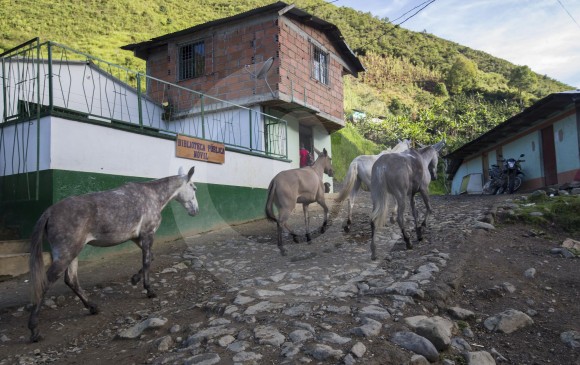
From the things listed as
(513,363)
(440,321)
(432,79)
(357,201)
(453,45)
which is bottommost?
(513,363)

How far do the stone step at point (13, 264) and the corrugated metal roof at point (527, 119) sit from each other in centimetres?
1636

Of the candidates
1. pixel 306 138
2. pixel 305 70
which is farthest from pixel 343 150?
pixel 305 70

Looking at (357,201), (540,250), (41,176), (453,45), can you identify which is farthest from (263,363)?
(453,45)

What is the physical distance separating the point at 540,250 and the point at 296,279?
404 cm

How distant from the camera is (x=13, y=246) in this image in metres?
7.03

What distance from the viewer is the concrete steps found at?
21.2 feet

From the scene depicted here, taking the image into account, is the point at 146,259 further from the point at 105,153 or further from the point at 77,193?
the point at 105,153

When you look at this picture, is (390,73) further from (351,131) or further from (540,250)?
(540,250)

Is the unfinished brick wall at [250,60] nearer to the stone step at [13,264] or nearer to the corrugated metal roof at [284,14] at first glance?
the corrugated metal roof at [284,14]

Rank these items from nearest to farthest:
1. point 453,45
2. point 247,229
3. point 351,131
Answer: point 247,229 → point 351,131 → point 453,45

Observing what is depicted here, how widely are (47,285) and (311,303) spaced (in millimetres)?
2951

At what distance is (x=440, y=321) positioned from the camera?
155 inches

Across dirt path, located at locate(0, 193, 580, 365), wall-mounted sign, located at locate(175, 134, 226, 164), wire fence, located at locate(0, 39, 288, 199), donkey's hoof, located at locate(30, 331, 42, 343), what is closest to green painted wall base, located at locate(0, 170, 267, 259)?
wall-mounted sign, located at locate(175, 134, 226, 164)

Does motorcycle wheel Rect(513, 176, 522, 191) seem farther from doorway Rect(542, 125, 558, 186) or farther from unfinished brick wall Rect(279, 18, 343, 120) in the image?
unfinished brick wall Rect(279, 18, 343, 120)
